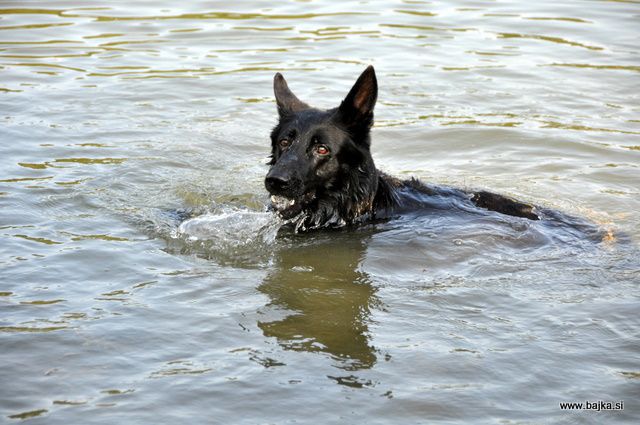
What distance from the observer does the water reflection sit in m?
5.88

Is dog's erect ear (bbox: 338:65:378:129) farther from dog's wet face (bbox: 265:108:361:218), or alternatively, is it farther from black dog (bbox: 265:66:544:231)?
dog's wet face (bbox: 265:108:361:218)

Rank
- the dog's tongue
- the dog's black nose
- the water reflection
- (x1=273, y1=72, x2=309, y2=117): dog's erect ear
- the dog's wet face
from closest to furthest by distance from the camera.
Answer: the water reflection, the dog's black nose, the dog's wet face, the dog's tongue, (x1=273, y1=72, x2=309, y2=117): dog's erect ear

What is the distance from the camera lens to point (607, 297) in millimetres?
6770

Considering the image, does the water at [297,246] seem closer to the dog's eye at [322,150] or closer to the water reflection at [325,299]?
the water reflection at [325,299]

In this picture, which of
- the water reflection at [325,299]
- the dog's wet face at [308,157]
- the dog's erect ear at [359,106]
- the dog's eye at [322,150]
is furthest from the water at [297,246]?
the dog's erect ear at [359,106]

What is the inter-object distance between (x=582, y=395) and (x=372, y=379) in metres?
1.22

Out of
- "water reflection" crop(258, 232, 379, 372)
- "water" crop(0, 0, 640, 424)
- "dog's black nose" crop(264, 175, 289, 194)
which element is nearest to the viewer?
"water" crop(0, 0, 640, 424)

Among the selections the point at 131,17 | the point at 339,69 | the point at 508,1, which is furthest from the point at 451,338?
the point at 508,1

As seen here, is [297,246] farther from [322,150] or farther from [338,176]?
[322,150]

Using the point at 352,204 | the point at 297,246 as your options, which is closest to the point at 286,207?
the point at 297,246

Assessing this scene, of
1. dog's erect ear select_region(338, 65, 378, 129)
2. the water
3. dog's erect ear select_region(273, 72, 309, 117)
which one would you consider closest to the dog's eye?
dog's erect ear select_region(338, 65, 378, 129)

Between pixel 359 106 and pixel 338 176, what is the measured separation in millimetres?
647

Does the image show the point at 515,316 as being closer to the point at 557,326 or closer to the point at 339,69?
the point at 557,326

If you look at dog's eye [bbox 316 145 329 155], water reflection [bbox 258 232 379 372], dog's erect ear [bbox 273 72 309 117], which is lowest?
water reflection [bbox 258 232 379 372]
